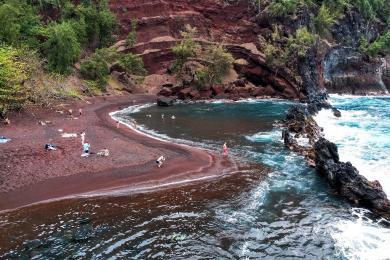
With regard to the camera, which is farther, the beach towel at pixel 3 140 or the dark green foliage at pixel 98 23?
the dark green foliage at pixel 98 23

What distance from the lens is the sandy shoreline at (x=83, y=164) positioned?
25312mm

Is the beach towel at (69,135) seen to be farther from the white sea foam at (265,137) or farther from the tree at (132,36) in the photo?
the tree at (132,36)

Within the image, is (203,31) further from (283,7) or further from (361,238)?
(361,238)

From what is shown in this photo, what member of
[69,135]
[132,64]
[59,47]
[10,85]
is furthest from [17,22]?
[69,135]

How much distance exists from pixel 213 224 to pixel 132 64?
65.5 m

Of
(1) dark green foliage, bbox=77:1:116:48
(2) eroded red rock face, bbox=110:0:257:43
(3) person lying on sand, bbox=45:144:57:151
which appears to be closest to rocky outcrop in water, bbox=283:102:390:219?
(3) person lying on sand, bbox=45:144:57:151

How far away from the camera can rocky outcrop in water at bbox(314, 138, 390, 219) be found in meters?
23.4

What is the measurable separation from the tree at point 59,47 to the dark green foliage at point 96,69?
21.3ft

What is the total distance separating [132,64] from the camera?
8231 cm

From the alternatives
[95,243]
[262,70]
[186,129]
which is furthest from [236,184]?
[262,70]

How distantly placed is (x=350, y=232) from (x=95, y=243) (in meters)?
12.9

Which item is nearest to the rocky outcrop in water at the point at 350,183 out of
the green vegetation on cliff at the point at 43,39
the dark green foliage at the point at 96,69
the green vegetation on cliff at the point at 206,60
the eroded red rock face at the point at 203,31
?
the green vegetation on cliff at the point at 43,39

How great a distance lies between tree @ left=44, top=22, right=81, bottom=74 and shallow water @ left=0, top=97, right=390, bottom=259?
44.6 meters

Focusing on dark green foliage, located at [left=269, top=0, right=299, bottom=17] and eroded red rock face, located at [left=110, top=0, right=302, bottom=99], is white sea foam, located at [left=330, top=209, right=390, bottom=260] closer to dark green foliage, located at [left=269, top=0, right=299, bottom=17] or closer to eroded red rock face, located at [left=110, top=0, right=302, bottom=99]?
eroded red rock face, located at [left=110, top=0, right=302, bottom=99]
